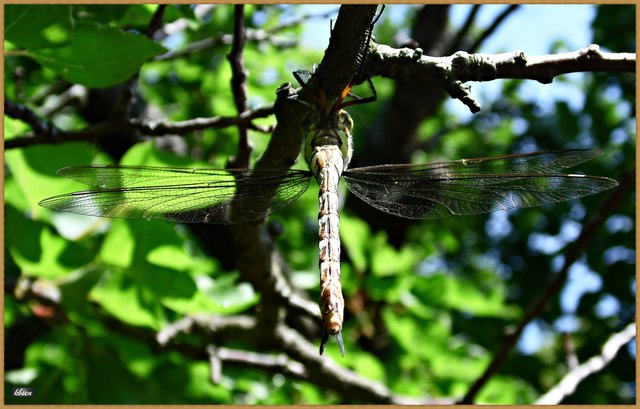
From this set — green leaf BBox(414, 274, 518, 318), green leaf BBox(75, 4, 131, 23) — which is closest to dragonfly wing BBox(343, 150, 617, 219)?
green leaf BBox(75, 4, 131, 23)

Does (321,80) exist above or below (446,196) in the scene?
above

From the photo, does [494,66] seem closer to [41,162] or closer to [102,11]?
[102,11]

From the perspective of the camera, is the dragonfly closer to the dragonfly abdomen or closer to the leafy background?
the dragonfly abdomen

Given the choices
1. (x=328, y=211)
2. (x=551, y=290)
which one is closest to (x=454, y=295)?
(x=551, y=290)

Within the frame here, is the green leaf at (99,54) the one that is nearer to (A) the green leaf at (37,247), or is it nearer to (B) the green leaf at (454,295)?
(A) the green leaf at (37,247)

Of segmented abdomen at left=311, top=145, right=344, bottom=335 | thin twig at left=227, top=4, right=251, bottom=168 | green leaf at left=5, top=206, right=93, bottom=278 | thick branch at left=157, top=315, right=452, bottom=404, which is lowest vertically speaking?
thick branch at left=157, top=315, right=452, bottom=404

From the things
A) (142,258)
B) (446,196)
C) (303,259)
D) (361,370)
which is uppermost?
(446,196)

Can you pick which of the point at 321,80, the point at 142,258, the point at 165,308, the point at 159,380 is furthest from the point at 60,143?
the point at 159,380

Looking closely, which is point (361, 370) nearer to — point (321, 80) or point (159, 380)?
point (159, 380)
